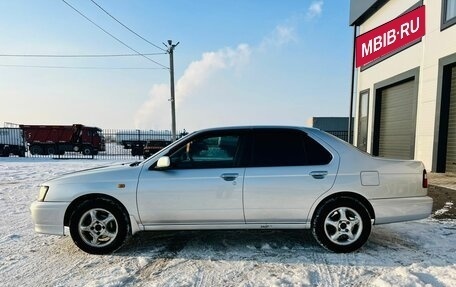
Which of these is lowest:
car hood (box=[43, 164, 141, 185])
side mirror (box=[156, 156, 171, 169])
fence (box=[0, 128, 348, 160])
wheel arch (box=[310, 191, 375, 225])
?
fence (box=[0, 128, 348, 160])

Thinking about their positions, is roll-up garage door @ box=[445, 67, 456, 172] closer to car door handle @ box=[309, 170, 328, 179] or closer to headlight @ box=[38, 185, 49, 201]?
car door handle @ box=[309, 170, 328, 179]

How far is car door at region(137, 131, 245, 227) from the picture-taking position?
164 inches

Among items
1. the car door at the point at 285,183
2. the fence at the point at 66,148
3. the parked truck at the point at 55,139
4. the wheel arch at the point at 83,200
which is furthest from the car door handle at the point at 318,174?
the parked truck at the point at 55,139

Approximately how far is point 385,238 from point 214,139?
285 centimetres

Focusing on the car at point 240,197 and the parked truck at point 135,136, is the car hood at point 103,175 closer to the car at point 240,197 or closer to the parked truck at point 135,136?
the car at point 240,197

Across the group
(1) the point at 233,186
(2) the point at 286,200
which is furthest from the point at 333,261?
(1) the point at 233,186

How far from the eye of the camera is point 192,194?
4.17m

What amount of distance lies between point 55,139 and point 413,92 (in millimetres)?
27997

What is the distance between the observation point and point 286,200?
4191mm

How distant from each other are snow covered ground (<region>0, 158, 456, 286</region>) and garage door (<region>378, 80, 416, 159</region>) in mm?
9951

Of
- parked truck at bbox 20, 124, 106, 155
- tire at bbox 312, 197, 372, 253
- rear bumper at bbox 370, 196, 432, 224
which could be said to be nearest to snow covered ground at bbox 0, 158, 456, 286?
tire at bbox 312, 197, 372, 253

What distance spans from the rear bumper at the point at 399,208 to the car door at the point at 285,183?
0.71 m

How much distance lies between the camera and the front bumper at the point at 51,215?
4230mm

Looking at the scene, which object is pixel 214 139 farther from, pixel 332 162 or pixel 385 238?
pixel 385 238
